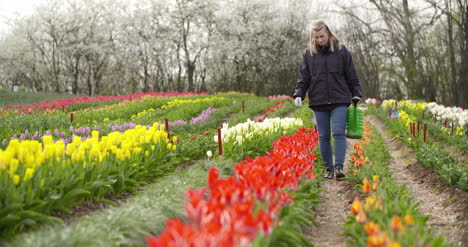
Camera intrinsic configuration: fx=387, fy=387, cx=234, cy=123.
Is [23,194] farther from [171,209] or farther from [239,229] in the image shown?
[239,229]

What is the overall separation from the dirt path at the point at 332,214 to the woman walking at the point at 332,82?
295mm

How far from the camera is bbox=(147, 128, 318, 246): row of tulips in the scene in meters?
1.59

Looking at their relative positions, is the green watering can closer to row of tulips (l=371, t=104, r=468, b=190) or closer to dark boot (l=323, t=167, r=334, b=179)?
dark boot (l=323, t=167, r=334, b=179)

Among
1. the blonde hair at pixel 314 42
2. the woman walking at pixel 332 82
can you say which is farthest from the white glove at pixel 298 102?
the blonde hair at pixel 314 42

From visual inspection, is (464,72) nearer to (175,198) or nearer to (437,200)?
(437,200)

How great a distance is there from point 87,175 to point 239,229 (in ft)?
7.18

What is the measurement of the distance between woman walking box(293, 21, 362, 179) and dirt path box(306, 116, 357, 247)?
0.29 meters

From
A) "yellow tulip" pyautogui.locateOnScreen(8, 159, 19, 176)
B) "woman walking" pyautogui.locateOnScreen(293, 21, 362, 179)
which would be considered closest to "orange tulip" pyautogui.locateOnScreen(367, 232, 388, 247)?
"yellow tulip" pyautogui.locateOnScreen(8, 159, 19, 176)

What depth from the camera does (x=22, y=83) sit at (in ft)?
170

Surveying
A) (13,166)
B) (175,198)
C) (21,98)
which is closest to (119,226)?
(175,198)

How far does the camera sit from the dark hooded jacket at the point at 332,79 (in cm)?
495

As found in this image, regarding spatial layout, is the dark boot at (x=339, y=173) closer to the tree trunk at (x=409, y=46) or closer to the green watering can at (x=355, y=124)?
the green watering can at (x=355, y=124)

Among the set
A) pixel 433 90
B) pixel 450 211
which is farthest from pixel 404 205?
pixel 433 90

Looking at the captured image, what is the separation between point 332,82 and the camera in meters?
4.95
